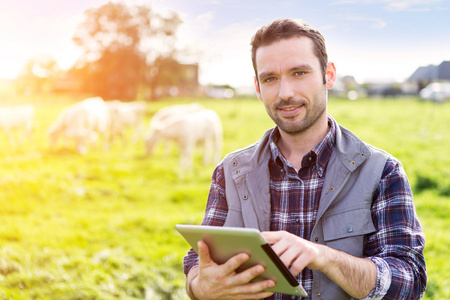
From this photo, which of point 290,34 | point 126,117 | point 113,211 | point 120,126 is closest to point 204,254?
point 290,34

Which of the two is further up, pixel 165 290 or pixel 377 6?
pixel 377 6

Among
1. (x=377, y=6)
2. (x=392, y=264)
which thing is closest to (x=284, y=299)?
(x=392, y=264)

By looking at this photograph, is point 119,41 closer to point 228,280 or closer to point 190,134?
point 190,134

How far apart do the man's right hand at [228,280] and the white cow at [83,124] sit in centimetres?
787

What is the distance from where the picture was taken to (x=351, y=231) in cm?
150

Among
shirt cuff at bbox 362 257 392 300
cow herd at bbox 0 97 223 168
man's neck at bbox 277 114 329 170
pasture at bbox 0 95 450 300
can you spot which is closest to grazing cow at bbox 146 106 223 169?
cow herd at bbox 0 97 223 168

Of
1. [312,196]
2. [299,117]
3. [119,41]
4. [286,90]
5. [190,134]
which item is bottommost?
[190,134]

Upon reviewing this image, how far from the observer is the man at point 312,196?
1381 mm

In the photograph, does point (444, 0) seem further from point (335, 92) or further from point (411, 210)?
point (335, 92)

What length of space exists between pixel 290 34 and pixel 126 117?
32.9 ft

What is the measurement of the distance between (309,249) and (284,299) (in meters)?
0.43

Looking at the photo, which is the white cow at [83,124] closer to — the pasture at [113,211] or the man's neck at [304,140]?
the pasture at [113,211]

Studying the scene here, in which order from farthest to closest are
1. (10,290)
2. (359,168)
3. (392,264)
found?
(10,290), (359,168), (392,264)

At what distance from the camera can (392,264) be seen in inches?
55.8
